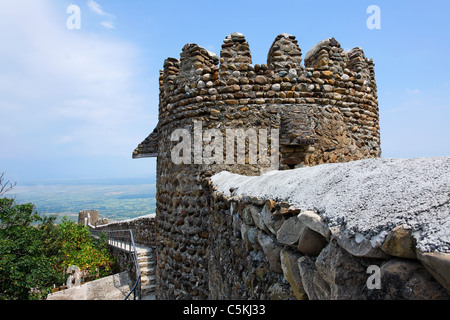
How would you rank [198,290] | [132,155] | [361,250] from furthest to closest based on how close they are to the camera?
1. [132,155]
2. [198,290]
3. [361,250]

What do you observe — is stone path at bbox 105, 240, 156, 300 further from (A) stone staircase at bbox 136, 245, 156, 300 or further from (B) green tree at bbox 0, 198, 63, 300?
(B) green tree at bbox 0, 198, 63, 300

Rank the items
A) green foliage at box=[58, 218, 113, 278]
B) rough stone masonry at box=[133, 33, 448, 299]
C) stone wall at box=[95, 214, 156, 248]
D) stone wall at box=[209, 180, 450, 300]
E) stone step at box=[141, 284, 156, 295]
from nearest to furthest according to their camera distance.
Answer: stone wall at box=[209, 180, 450, 300], rough stone masonry at box=[133, 33, 448, 299], stone step at box=[141, 284, 156, 295], green foliage at box=[58, 218, 113, 278], stone wall at box=[95, 214, 156, 248]

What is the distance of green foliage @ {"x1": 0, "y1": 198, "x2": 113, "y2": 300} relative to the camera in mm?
7977

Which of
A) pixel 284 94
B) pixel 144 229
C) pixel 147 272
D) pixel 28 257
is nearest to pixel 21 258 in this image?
pixel 28 257

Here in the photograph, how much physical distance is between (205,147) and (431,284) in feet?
12.6

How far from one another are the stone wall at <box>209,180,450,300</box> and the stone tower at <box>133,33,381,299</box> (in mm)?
1694

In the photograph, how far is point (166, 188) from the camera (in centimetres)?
529

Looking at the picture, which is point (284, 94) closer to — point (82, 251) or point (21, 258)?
point (21, 258)

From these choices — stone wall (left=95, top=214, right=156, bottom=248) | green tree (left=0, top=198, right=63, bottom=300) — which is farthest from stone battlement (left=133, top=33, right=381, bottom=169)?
stone wall (left=95, top=214, right=156, bottom=248)

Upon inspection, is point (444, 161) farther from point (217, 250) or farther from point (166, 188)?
point (166, 188)

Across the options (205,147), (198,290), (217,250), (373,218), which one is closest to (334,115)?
(205,147)

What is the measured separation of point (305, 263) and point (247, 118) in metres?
3.22

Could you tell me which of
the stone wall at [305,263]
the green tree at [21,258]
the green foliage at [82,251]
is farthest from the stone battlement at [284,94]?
the green foliage at [82,251]

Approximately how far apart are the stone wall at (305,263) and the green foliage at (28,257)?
26.1 ft
